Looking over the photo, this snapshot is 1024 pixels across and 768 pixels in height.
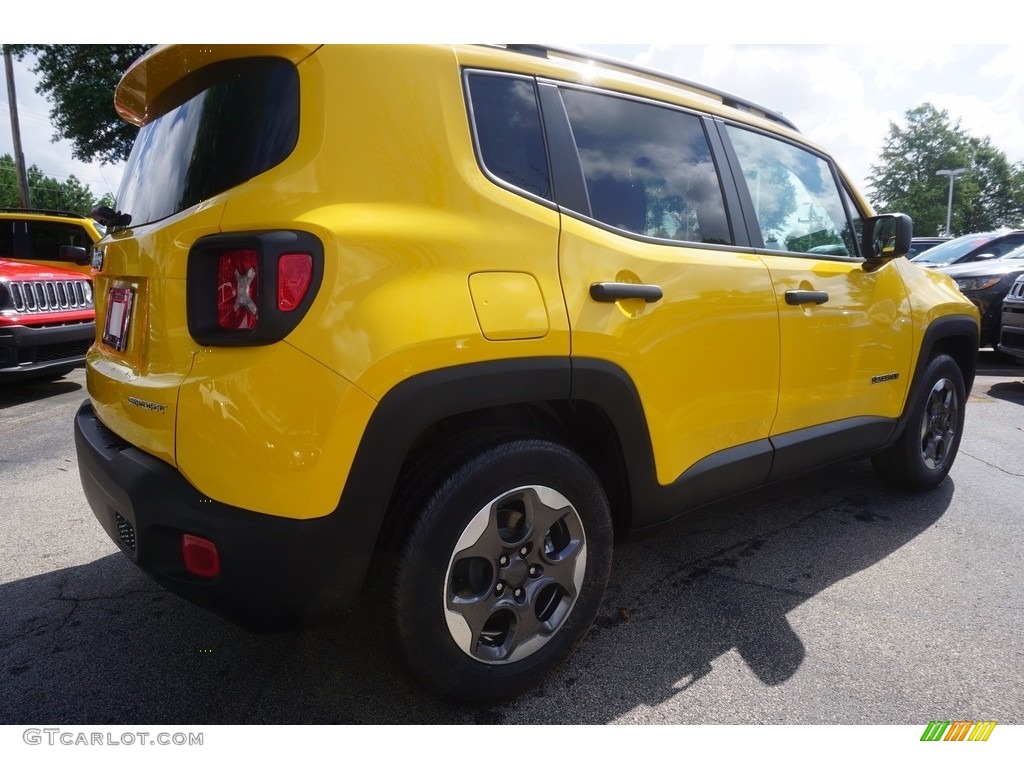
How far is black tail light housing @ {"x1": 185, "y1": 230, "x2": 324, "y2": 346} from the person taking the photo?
4.73 ft

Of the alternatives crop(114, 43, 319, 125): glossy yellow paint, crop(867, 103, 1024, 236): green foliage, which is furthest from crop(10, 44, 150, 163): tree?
crop(867, 103, 1024, 236): green foliage

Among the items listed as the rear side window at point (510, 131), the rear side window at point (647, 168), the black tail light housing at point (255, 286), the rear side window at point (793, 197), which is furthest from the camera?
the rear side window at point (793, 197)

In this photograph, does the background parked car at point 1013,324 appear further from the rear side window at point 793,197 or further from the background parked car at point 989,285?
the rear side window at point 793,197

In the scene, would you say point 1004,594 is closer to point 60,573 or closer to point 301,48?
point 301,48

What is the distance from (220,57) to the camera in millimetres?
1720

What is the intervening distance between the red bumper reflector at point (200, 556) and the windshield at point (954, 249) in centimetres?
1033

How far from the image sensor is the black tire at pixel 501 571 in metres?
1.64

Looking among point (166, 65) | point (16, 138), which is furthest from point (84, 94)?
point (166, 65)

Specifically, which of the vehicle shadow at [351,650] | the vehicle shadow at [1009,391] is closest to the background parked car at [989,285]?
the vehicle shadow at [1009,391]

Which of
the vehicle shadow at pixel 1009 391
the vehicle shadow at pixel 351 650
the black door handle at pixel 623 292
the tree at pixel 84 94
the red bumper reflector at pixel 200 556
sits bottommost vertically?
the vehicle shadow at pixel 1009 391

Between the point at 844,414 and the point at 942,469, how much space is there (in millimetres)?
1300

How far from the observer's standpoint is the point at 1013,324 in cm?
686

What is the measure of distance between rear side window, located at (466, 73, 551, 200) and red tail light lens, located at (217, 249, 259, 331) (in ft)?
2.22

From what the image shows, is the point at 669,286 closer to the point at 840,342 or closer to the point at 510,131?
the point at 510,131
